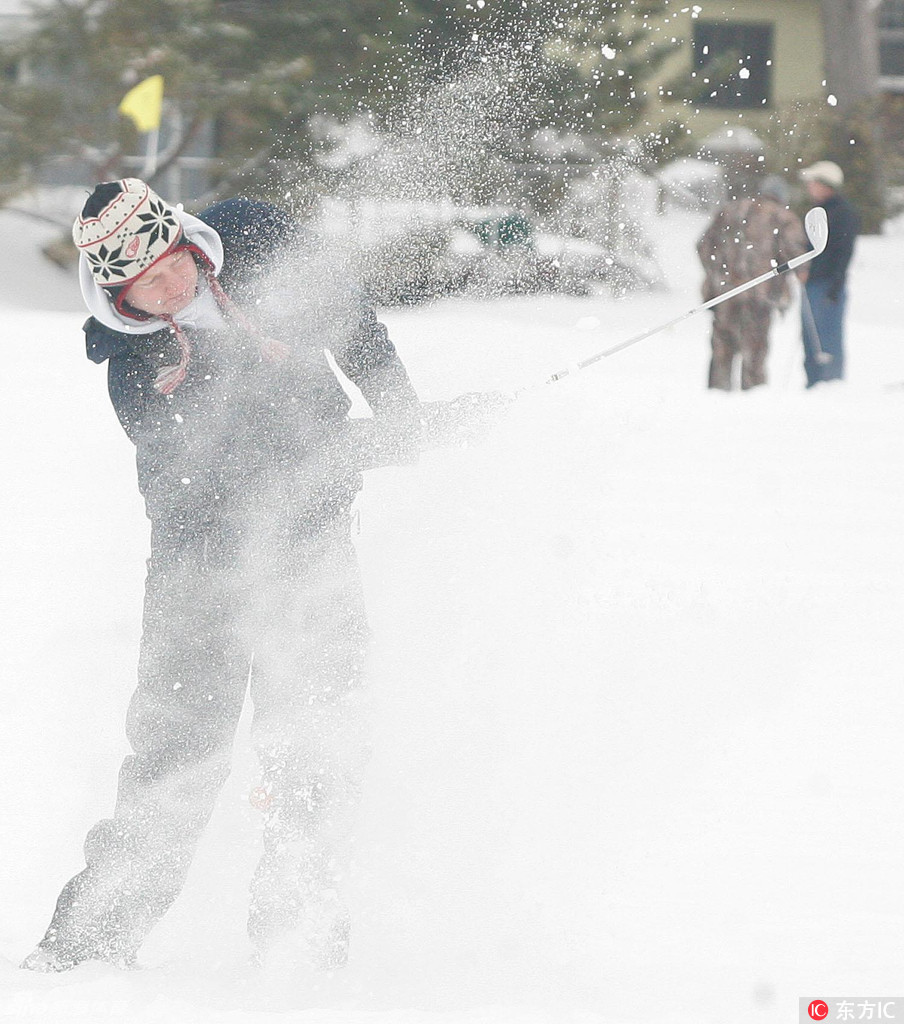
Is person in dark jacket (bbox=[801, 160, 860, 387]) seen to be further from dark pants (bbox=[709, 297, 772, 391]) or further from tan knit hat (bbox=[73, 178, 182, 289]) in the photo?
tan knit hat (bbox=[73, 178, 182, 289])

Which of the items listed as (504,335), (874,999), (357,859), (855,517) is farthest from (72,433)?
(874,999)

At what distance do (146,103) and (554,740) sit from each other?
27.6 feet

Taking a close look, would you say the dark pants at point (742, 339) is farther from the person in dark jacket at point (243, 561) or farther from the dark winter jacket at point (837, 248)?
the person in dark jacket at point (243, 561)

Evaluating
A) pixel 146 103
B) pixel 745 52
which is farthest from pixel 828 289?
pixel 745 52

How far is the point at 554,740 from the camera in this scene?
2.91 meters

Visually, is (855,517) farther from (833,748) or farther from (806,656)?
(833,748)

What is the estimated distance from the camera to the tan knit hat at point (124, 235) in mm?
2021

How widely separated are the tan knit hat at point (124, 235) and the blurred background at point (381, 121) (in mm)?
6846

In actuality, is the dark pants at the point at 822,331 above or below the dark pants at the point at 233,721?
below

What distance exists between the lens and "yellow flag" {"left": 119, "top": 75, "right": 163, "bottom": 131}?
9.91 metres

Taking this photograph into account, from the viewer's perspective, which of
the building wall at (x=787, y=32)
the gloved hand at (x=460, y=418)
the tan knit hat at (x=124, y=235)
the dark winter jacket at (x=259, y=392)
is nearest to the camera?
the tan knit hat at (x=124, y=235)

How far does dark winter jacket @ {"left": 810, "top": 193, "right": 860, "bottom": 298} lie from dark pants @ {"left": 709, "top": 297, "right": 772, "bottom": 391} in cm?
31

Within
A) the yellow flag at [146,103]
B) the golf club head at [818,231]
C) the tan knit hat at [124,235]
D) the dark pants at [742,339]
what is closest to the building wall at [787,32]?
the yellow flag at [146,103]

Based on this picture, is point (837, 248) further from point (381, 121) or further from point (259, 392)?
point (259, 392)
